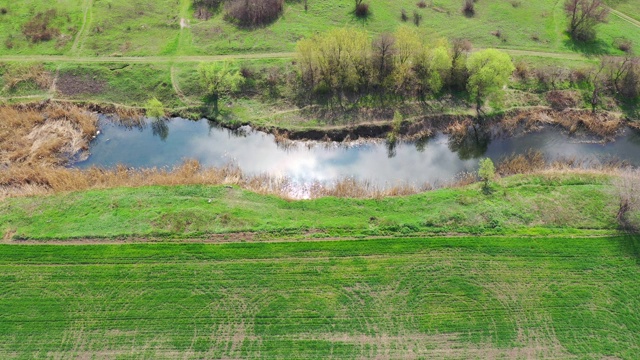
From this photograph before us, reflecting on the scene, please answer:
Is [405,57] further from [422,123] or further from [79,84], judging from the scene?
[79,84]

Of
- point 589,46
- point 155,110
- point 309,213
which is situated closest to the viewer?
point 309,213

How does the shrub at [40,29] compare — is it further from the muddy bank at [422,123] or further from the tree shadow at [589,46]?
the tree shadow at [589,46]

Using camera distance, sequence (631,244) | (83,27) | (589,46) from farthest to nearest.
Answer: (83,27)
(589,46)
(631,244)

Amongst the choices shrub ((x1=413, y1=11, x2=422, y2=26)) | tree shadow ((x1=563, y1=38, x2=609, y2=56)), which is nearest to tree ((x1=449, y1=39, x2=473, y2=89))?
shrub ((x1=413, y1=11, x2=422, y2=26))

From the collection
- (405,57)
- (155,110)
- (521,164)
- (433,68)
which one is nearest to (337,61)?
(405,57)

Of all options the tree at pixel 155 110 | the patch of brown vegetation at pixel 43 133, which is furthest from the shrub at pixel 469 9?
the patch of brown vegetation at pixel 43 133

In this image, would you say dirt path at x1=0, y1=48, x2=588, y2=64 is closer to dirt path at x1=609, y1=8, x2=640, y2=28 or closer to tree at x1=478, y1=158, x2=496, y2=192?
dirt path at x1=609, y1=8, x2=640, y2=28

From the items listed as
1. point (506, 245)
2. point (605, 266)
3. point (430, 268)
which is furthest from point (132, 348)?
point (605, 266)
